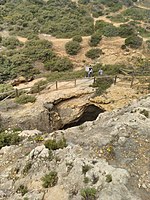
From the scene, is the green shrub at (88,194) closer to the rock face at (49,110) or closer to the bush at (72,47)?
the rock face at (49,110)

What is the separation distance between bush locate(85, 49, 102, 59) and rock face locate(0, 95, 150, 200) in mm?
16944

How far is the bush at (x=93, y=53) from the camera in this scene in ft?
92.1

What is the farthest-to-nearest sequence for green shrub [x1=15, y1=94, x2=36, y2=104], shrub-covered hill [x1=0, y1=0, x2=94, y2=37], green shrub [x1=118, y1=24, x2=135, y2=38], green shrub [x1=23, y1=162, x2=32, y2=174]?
shrub-covered hill [x1=0, y1=0, x2=94, y2=37] < green shrub [x1=118, y1=24, x2=135, y2=38] < green shrub [x1=15, y1=94, x2=36, y2=104] < green shrub [x1=23, y1=162, x2=32, y2=174]

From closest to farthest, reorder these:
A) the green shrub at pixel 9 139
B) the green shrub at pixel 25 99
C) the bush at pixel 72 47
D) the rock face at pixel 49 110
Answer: the green shrub at pixel 9 139
the rock face at pixel 49 110
the green shrub at pixel 25 99
the bush at pixel 72 47

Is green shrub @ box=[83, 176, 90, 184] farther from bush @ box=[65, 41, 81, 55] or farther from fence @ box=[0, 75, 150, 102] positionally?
bush @ box=[65, 41, 81, 55]

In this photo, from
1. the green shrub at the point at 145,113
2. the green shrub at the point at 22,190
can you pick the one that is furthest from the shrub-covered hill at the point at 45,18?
the green shrub at the point at 22,190

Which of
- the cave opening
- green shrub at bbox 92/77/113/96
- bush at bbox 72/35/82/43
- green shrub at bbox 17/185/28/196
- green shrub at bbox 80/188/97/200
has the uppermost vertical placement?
green shrub at bbox 80/188/97/200

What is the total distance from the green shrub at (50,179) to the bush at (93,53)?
812 inches

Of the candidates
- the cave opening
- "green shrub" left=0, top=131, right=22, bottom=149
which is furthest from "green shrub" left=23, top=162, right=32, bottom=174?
the cave opening

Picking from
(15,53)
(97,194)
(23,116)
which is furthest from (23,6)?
(97,194)

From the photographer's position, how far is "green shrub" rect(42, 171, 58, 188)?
8.43 m

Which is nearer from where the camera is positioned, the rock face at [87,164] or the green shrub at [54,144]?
the rock face at [87,164]

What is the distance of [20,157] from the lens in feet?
32.8

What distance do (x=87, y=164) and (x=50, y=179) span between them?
126cm
